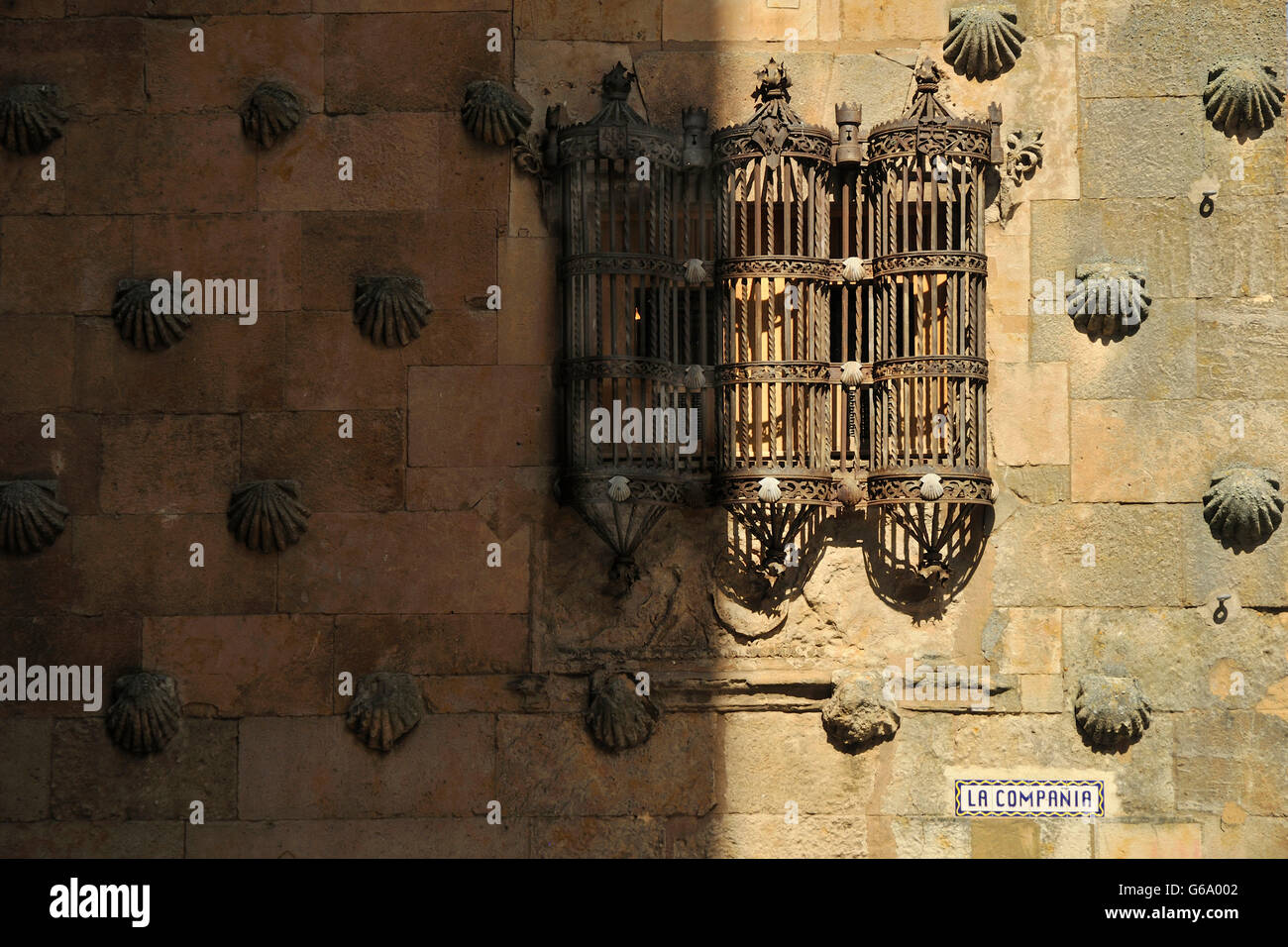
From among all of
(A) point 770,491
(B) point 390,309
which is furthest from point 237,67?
(A) point 770,491

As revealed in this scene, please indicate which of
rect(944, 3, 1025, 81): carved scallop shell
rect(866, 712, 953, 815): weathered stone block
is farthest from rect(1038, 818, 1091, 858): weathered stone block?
rect(944, 3, 1025, 81): carved scallop shell

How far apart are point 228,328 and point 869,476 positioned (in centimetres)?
309

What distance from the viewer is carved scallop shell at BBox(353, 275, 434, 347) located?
892 centimetres


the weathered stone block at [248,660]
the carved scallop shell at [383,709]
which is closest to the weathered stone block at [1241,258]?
the carved scallop shell at [383,709]

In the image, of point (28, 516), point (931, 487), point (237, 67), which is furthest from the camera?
point (237, 67)

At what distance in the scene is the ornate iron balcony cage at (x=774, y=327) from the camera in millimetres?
8766

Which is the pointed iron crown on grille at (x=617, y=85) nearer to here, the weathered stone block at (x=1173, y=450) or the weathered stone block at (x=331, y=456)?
the weathered stone block at (x=331, y=456)

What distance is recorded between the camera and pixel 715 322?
29.6ft

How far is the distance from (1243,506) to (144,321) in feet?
16.9

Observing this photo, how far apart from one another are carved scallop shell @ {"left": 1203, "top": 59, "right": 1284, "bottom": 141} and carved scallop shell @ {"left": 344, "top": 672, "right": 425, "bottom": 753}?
15.2ft

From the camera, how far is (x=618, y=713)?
28.7ft

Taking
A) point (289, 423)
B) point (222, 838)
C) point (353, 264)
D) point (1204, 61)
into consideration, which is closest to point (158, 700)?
point (222, 838)

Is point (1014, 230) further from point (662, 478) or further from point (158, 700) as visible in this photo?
point (158, 700)

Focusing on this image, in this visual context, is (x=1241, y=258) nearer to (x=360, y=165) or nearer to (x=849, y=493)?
(x=849, y=493)
